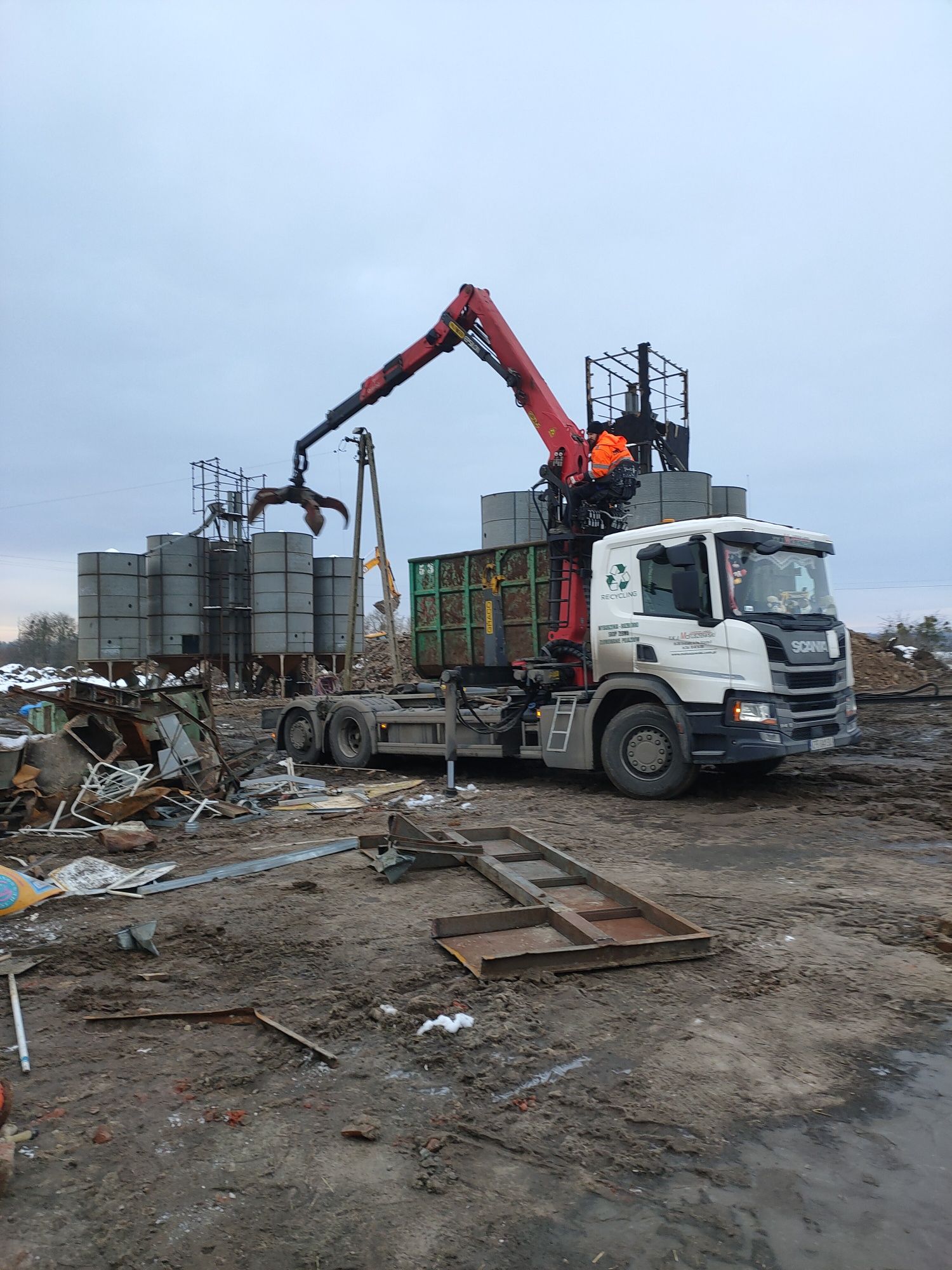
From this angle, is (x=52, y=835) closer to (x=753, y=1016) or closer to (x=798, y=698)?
(x=753, y=1016)

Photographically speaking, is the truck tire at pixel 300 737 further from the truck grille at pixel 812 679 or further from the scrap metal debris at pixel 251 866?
the truck grille at pixel 812 679

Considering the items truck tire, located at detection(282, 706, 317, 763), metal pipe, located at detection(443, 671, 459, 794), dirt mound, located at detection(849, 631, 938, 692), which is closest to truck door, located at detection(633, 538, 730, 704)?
metal pipe, located at detection(443, 671, 459, 794)

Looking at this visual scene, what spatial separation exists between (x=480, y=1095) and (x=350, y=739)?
32.4ft

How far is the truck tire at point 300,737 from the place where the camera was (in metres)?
13.3

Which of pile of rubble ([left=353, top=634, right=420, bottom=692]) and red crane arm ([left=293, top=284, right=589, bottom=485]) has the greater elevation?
red crane arm ([left=293, top=284, right=589, bottom=485])

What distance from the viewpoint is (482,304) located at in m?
12.4

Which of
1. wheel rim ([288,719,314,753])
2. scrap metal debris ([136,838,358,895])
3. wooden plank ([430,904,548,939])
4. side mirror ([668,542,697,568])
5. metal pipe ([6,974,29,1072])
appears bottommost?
scrap metal debris ([136,838,358,895])

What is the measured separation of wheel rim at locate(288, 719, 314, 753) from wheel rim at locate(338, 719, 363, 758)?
0.68 meters

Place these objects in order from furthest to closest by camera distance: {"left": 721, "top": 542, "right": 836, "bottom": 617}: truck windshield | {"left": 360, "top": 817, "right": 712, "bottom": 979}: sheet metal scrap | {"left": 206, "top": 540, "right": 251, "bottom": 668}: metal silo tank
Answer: {"left": 206, "top": 540, "right": 251, "bottom": 668}: metal silo tank
{"left": 721, "top": 542, "right": 836, "bottom": 617}: truck windshield
{"left": 360, "top": 817, "right": 712, "bottom": 979}: sheet metal scrap

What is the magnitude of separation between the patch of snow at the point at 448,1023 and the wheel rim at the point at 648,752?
5.78 metres

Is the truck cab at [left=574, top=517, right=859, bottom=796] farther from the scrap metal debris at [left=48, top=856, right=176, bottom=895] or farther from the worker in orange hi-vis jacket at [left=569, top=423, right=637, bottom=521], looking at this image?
the scrap metal debris at [left=48, top=856, right=176, bottom=895]

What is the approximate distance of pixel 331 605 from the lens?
25.5 m

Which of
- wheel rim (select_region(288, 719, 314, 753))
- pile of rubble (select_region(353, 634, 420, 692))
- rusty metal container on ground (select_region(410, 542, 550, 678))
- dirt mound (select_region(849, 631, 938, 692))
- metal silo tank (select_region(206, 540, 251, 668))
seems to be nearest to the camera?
rusty metal container on ground (select_region(410, 542, 550, 678))

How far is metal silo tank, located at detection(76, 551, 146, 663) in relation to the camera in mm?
24078
